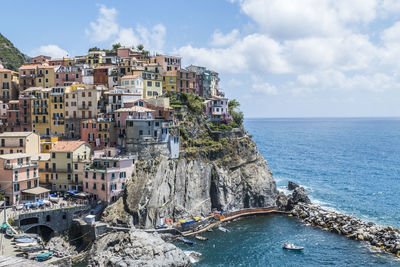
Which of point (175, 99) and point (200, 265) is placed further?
point (175, 99)

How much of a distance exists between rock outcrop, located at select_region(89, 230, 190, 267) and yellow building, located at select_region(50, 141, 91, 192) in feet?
51.3

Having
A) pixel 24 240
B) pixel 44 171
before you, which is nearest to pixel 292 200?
pixel 44 171

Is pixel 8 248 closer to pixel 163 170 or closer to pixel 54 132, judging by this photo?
pixel 163 170

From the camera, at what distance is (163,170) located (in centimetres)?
7462

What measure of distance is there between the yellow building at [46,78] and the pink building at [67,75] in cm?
106

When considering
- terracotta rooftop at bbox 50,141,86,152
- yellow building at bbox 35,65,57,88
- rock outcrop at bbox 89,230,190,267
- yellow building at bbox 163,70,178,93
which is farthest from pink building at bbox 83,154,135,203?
yellow building at bbox 35,65,57,88

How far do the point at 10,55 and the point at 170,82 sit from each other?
240 feet

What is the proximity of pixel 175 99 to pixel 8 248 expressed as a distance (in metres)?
51.6

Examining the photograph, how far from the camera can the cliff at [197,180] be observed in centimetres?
6844

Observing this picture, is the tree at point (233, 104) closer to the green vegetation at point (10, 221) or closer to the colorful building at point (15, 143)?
the colorful building at point (15, 143)

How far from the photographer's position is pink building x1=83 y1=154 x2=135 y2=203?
2643 inches

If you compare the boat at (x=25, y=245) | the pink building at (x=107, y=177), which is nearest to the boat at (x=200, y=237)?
the pink building at (x=107, y=177)

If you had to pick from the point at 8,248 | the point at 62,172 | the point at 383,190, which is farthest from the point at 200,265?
the point at 383,190

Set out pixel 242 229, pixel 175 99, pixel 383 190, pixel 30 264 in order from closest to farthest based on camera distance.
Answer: pixel 30 264, pixel 242 229, pixel 175 99, pixel 383 190
